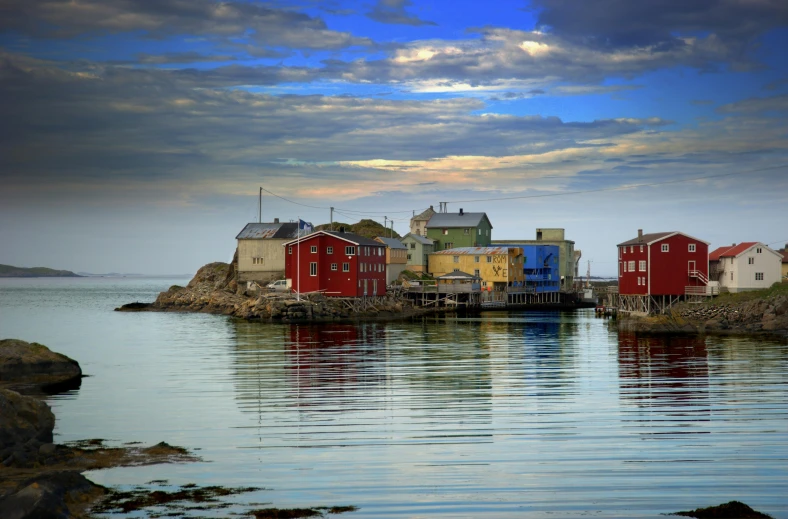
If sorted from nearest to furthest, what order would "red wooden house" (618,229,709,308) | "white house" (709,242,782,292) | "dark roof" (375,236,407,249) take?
"white house" (709,242,782,292) < "red wooden house" (618,229,709,308) < "dark roof" (375,236,407,249)

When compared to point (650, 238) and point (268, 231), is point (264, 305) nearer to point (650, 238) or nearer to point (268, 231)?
point (268, 231)

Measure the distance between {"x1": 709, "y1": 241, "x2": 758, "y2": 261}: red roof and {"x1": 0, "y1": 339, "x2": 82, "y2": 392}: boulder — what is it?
171 feet

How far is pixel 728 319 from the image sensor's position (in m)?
57.1

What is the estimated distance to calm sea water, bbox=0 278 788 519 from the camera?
50.6 feet

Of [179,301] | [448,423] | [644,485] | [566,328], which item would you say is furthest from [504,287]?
[644,485]

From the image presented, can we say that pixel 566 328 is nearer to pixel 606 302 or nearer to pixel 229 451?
pixel 606 302

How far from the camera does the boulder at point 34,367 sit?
1190 inches

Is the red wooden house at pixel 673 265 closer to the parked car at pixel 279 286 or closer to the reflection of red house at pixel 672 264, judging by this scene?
the reflection of red house at pixel 672 264

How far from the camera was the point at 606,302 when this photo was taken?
85.3 meters

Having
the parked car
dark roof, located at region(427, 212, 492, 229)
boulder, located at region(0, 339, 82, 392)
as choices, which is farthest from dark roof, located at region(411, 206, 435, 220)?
boulder, located at region(0, 339, 82, 392)

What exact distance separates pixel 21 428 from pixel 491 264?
270 feet

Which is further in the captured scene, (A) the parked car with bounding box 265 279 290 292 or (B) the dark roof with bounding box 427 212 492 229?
(B) the dark roof with bounding box 427 212 492 229

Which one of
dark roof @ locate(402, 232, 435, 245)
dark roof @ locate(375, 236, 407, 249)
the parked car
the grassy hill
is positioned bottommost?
the parked car

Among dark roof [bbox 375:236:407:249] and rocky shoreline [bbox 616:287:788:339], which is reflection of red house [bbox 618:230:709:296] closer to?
rocky shoreline [bbox 616:287:788:339]
